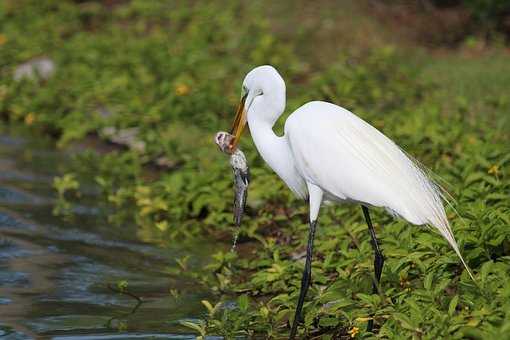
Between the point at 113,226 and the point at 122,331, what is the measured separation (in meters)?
2.27

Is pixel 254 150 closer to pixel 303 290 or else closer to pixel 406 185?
pixel 303 290

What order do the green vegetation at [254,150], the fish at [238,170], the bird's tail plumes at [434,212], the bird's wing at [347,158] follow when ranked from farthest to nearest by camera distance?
the fish at [238,170]
the green vegetation at [254,150]
the bird's wing at [347,158]
the bird's tail plumes at [434,212]

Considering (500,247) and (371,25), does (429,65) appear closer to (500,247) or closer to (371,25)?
(371,25)

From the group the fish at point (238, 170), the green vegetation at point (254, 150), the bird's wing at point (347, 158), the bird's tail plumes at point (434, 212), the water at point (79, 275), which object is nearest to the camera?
the bird's tail plumes at point (434, 212)

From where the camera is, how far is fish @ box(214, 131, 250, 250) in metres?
5.33

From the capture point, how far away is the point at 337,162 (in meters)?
4.75

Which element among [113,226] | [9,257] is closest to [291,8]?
[113,226]

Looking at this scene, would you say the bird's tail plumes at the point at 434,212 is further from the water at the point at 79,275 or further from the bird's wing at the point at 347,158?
the water at the point at 79,275

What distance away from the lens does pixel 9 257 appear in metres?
6.35

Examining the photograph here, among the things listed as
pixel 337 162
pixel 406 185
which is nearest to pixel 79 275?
pixel 337 162

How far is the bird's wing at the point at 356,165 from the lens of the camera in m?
4.62

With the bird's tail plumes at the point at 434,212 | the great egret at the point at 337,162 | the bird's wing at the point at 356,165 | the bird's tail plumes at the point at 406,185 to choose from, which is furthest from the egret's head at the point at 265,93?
the bird's tail plumes at the point at 434,212

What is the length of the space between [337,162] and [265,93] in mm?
514

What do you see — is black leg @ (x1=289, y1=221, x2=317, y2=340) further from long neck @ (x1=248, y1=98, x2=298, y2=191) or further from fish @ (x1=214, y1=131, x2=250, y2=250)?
fish @ (x1=214, y1=131, x2=250, y2=250)
